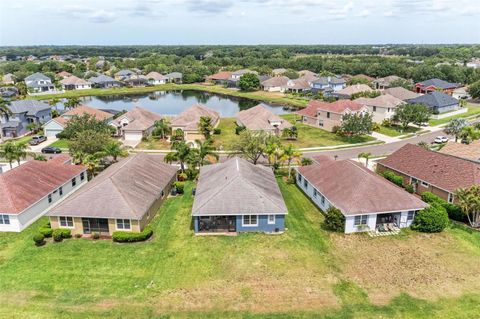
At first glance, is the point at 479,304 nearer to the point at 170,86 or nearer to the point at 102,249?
the point at 102,249

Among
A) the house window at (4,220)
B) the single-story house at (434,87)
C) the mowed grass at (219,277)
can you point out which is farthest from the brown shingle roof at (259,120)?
the single-story house at (434,87)

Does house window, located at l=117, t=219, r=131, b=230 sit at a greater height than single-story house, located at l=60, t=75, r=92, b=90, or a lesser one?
lesser

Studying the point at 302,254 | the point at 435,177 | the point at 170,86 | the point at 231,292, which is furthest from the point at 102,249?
the point at 170,86

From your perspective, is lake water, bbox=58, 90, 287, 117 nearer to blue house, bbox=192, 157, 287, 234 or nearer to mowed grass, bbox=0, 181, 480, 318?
blue house, bbox=192, 157, 287, 234

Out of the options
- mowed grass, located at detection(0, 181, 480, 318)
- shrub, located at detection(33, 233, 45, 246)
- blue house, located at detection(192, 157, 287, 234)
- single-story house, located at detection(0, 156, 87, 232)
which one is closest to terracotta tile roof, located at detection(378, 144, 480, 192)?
mowed grass, located at detection(0, 181, 480, 318)

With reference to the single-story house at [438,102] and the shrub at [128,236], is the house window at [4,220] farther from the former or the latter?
the single-story house at [438,102]

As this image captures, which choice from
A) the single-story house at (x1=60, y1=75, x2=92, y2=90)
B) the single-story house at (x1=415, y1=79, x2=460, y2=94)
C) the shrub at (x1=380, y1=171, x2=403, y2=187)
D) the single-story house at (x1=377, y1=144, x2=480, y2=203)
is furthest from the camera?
the single-story house at (x1=60, y1=75, x2=92, y2=90)

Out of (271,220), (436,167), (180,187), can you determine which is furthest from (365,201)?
(180,187)
